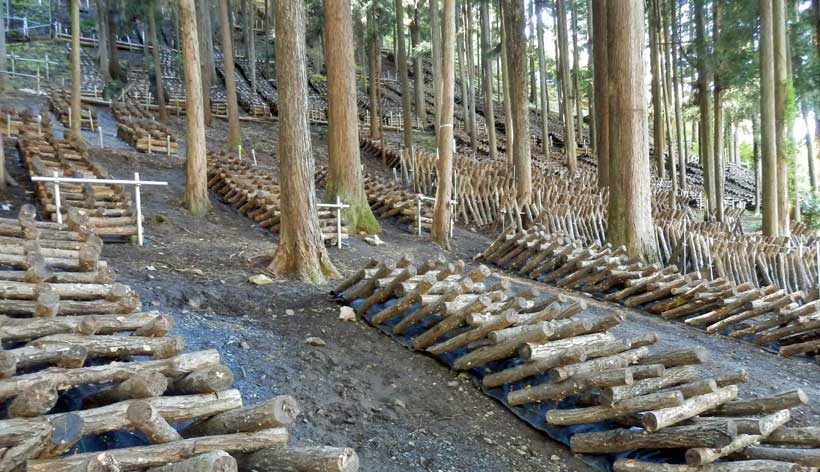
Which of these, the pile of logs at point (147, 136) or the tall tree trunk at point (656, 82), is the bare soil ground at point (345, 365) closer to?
the pile of logs at point (147, 136)

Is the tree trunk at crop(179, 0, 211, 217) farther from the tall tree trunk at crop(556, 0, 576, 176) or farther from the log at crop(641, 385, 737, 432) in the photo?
the tall tree trunk at crop(556, 0, 576, 176)

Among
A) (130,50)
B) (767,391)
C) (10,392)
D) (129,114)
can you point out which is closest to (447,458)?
(10,392)

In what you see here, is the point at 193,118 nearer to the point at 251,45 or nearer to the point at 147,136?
the point at 147,136

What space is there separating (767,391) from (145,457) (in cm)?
527

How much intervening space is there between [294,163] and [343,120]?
429 centimetres

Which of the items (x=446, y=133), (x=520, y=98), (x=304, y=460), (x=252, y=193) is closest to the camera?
(x=304, y=460)

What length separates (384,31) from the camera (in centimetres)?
2530

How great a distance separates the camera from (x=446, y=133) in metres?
10.5

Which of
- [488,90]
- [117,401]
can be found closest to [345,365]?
[117,401]

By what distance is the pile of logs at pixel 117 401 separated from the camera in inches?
92.2

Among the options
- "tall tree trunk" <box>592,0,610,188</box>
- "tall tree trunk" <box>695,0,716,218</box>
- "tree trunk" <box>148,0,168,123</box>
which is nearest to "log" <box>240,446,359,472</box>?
"tall tree trunk" <box>592,0,610,188</box>

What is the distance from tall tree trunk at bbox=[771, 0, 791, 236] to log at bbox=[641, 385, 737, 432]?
1128cm

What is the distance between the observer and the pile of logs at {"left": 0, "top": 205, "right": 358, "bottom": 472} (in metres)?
2.34

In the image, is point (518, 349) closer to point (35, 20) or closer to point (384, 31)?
point (384, 31)
